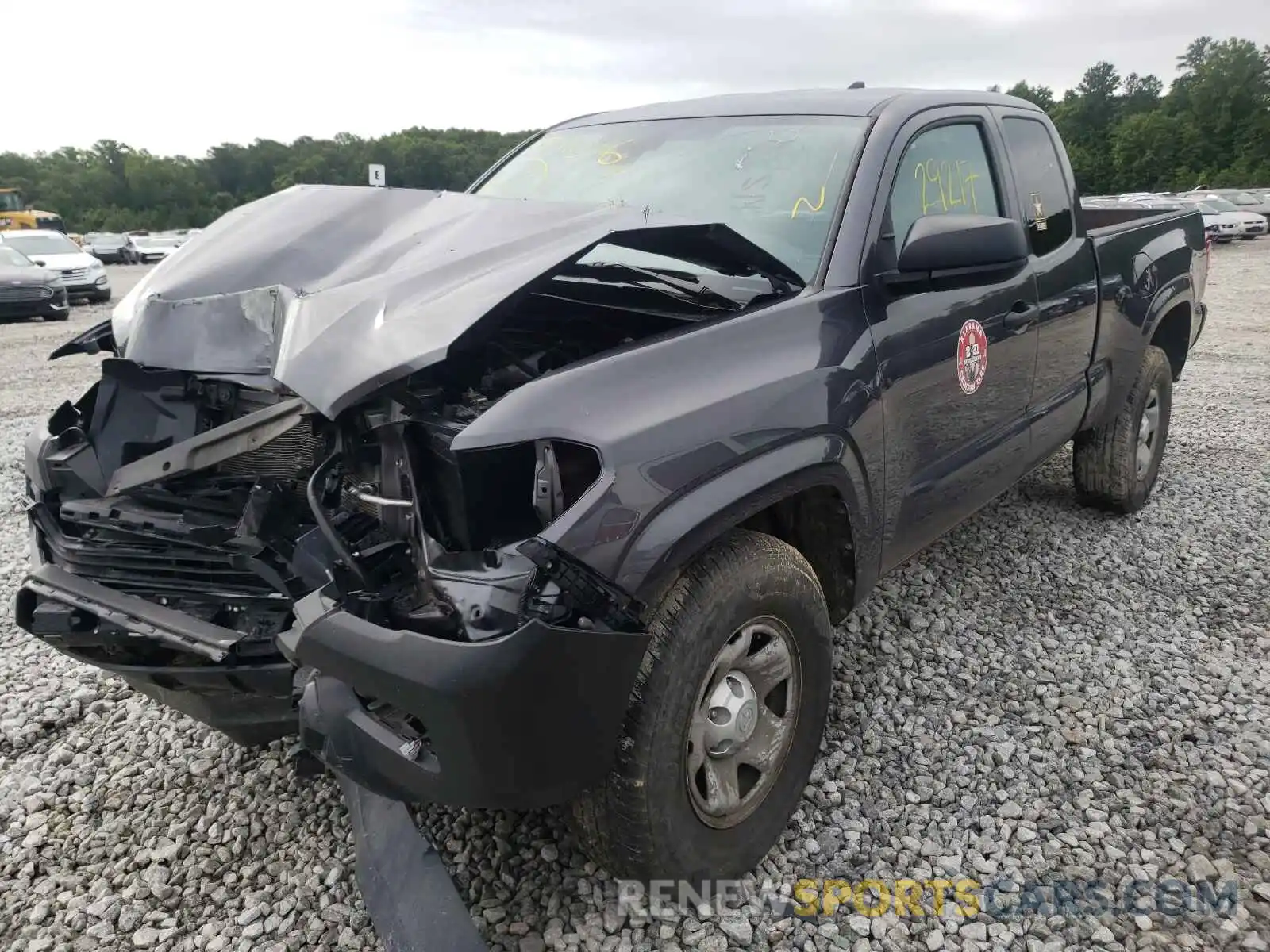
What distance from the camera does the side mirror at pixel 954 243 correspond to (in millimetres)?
2357

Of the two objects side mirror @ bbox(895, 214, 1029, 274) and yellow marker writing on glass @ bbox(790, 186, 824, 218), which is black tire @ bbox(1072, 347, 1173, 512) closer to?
side mirror @ bbox(895, 214, 1029, 274)

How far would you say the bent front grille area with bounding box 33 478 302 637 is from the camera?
2.11 metres

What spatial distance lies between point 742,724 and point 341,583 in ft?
3.12

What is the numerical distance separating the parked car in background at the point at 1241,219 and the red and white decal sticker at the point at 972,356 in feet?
91.6

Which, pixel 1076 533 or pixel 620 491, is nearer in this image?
pixel 620 491

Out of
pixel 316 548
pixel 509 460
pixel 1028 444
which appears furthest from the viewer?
pixel 1028 444

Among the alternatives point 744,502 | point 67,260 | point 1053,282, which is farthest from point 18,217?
point 744,502

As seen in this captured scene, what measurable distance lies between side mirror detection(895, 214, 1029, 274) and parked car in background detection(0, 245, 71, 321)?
579 inches

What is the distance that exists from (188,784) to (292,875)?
58 centimetres

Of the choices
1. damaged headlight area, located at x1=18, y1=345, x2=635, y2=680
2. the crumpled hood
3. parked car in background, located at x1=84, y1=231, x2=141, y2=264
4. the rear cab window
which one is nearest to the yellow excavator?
parked car in background, located at x1=84, y1=231, x2=141, y2=264

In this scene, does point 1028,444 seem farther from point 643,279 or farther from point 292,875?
point 292,875

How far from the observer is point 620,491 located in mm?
1706

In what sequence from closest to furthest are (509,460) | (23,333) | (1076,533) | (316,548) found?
(509,460) → (316,548) → (1076,533) → (23,333)

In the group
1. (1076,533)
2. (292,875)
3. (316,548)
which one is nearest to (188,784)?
(292,875)
